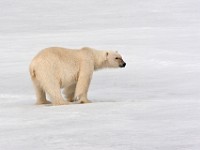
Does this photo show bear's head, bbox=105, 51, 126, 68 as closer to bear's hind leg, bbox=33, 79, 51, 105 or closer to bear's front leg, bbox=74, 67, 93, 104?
bear's front leg, bbox=74, 67, 93, 104

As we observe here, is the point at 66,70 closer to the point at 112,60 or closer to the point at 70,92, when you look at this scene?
the point at 70,92

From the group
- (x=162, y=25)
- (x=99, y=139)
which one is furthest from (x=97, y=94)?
(x=162, y=25)

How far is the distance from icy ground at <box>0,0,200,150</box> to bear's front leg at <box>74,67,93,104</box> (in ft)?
0.46

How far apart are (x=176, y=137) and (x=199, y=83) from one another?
3.31m

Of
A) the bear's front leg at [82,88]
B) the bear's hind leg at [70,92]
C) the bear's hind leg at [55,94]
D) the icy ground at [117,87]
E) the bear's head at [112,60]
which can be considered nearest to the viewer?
the icy ground at [117,87]

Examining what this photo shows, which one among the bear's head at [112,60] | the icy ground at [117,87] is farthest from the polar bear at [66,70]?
the icy ground at [117,87]

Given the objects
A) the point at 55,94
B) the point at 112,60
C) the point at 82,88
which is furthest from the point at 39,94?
the point at 112,60

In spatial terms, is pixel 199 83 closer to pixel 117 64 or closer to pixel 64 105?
pixel 117 64

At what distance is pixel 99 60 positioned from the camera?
670cm

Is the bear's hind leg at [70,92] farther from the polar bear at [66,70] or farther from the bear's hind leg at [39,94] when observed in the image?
the bear's hind leg at [39,94]

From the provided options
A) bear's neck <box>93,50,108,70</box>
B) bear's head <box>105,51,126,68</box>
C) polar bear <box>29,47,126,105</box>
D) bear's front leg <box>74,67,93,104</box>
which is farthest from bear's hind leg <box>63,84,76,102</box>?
bear's head <box>105,51,126,68</box>

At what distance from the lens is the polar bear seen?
5957 mm

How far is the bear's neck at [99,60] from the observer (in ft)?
22.0

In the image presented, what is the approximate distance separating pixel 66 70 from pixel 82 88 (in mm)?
254
